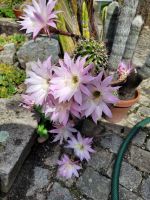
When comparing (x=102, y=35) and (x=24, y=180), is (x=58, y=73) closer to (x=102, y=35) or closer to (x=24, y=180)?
(x=24, y=180)

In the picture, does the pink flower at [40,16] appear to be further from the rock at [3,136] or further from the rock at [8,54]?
the rock at [8,54]

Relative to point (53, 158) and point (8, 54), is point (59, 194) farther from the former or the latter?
point (8, 54)

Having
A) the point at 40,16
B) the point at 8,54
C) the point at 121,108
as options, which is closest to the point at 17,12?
the point at 8,54

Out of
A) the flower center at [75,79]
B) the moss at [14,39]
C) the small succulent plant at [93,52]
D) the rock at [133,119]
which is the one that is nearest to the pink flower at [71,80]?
the flower center at [75,79]

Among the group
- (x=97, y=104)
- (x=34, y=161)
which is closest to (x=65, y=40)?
(x=34, y=161)

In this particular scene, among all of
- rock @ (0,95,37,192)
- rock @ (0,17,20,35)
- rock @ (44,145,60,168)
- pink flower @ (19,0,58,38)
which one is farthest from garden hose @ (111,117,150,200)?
rock @ (0,17,20,35)

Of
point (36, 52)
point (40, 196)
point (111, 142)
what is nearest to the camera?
point (40, 196)
